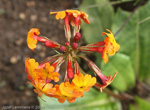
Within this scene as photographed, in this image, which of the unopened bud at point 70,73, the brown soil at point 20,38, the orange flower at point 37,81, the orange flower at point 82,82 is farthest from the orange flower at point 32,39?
the brown soil at point 20,38

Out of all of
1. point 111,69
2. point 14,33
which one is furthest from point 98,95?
point 14,33

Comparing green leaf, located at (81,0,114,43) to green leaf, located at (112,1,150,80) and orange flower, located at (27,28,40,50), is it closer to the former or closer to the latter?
green leaf, located at (112,1,150,80)

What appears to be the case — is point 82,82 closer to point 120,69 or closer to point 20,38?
point 120,69

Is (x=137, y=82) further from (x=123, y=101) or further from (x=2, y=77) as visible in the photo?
(x=2, y=77)

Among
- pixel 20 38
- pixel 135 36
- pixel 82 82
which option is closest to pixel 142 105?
pixel 135 36

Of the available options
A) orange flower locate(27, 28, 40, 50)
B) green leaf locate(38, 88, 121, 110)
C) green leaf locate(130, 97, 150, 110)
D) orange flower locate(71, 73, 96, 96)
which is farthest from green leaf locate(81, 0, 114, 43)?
orange flower locate(71, 73, 96, 96)

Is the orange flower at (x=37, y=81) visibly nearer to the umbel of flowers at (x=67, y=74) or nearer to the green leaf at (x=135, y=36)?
the umbel of flowers at (x=67, y=74)
